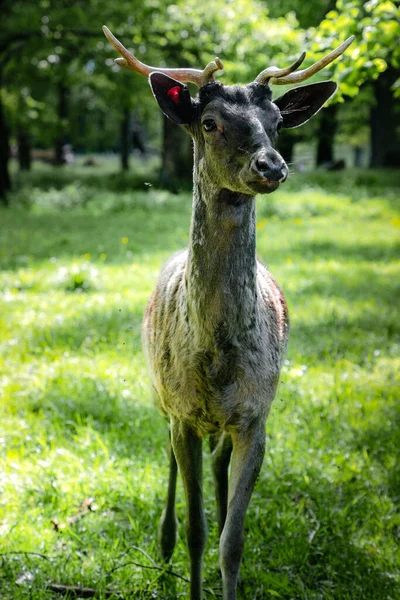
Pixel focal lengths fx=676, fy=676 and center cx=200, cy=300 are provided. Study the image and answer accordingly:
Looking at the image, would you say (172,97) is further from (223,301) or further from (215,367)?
(215,367)

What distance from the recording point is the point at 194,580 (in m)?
3.32

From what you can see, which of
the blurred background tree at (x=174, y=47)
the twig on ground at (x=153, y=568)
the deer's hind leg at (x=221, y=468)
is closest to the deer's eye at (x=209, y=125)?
the deer's hind leg at (x=221, y=468)

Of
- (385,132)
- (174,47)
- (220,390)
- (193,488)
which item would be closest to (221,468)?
(193,488)

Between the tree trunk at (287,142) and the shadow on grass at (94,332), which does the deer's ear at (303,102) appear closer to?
the shadow on grass at (94,332)

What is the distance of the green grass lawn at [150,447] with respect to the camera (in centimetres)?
363

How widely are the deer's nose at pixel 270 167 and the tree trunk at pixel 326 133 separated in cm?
2314

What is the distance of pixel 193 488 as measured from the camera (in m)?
3.26

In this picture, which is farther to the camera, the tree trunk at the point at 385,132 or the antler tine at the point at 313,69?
the tree trunk at the point at 385,132

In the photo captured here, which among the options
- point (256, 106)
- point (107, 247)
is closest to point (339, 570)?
point (256, 106)

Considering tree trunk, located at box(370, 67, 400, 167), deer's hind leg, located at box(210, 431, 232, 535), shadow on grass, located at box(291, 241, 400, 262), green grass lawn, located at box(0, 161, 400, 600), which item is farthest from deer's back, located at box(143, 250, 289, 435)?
tree trunk, located at box(370, 67, 400, 167)

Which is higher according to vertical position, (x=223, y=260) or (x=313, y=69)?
(x=313, y=69)

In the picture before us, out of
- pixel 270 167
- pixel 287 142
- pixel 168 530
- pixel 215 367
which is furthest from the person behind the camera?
pixel 287 142

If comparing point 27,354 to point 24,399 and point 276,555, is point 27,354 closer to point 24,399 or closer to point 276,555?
point 24,399

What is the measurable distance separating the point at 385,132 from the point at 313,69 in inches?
1091
